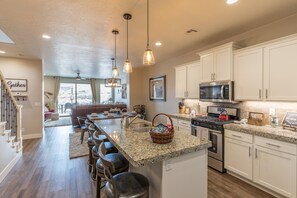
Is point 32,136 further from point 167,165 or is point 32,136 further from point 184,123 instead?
point 167,165

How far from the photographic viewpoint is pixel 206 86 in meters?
3.58

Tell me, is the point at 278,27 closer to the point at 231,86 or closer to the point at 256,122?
the point at 231,86

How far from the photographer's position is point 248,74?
2.80 m

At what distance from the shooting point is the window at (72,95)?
1130 cm

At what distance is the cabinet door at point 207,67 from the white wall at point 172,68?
546 millimetres

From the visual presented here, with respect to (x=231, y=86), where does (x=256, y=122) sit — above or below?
below

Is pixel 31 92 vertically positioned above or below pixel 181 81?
below

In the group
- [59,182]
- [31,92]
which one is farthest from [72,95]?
[59,182]

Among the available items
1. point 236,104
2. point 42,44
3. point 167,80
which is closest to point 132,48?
point 167,80

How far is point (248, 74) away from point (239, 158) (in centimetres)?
150

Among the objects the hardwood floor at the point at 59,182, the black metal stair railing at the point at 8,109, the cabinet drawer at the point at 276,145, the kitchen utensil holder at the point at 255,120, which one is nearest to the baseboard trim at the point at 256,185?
the hardwood floor at the point at 59,182

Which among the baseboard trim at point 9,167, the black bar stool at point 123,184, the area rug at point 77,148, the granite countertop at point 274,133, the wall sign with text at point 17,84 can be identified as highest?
the wall sign with text at point 17,84

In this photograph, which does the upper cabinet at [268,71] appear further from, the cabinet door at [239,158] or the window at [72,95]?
the window at [72,95]

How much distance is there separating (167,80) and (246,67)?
302 cm
